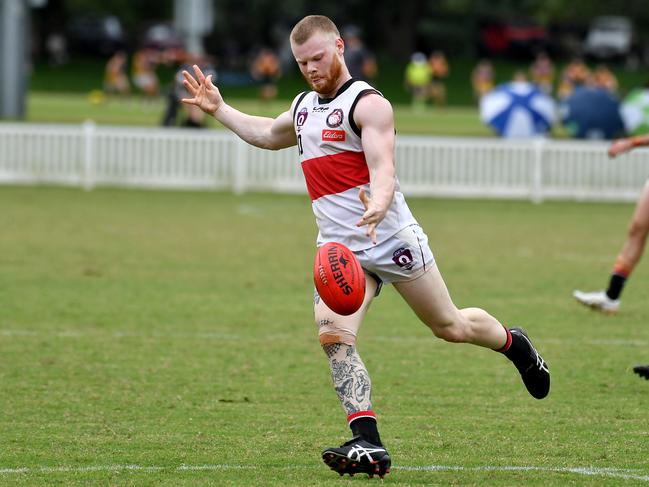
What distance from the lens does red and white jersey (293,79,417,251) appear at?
20.4 feet

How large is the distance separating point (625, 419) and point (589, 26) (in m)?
66.2

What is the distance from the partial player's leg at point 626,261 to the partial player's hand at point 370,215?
499cm

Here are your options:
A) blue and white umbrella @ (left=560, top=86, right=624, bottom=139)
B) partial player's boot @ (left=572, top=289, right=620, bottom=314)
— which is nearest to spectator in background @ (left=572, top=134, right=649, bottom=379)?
partial player's boot @ (left=572, top=289, right=620, bottom=314)

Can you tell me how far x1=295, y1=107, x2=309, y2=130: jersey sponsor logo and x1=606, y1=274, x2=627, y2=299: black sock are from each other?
5.10 meters

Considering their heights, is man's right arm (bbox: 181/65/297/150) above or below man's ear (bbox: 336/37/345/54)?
below

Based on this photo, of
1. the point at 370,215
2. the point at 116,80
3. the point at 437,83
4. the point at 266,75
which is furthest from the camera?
the point at 437,83

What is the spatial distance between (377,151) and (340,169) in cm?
30

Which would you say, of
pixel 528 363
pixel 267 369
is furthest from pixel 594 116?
pixel 528 363

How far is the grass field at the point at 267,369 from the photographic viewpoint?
21.0 feet

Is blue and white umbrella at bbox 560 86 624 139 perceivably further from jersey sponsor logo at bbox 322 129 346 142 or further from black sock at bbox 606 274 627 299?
jersey sponsor logo at bbox 322 129 346 142

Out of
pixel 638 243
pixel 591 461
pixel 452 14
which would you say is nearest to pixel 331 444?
pixel 591 461

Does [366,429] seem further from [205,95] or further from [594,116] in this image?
[594,116]

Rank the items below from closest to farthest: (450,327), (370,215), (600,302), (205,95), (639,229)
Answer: (370,215)
(450,327)
(205,95)
(639,229)
(600,302)

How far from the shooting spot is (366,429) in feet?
19.9
